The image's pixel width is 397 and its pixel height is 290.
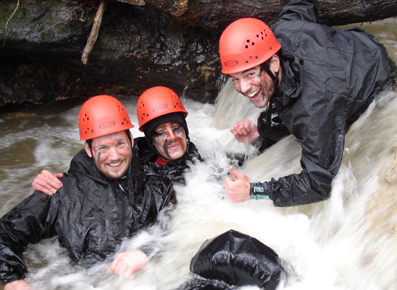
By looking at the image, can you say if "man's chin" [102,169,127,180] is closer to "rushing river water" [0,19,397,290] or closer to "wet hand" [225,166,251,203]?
"rushing river water" [0,19,397,290]

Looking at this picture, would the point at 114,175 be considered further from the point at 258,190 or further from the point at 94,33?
the point at 94,33

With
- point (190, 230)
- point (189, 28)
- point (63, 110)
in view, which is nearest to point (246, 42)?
point (190, 230)

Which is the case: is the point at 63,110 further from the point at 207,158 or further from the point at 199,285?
the point at 199,285

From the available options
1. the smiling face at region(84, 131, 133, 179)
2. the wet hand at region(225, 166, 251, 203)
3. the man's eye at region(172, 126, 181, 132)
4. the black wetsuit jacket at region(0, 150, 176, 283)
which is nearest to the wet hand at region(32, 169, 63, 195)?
the black wetsuit jacket at region(0, 150, 176, 283)

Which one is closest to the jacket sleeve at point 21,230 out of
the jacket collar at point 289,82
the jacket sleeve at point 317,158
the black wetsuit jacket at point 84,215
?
the black wetsuit jacket at point 84,215

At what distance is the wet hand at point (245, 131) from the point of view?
4.82 metres

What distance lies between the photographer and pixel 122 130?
12.3ft

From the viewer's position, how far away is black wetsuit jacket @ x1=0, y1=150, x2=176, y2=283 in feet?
10.9

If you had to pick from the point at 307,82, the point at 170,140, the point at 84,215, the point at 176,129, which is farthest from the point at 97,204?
the point at 307,82

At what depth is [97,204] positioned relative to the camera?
3695mm

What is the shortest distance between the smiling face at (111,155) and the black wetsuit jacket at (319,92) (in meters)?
1.36

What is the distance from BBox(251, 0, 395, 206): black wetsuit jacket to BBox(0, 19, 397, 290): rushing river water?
0.39 meters

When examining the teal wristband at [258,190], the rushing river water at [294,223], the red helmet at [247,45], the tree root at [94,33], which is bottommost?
the rushing river water at [294,223]

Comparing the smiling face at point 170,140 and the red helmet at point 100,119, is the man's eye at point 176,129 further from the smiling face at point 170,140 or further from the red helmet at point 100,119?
the red helmet at point 100,119
